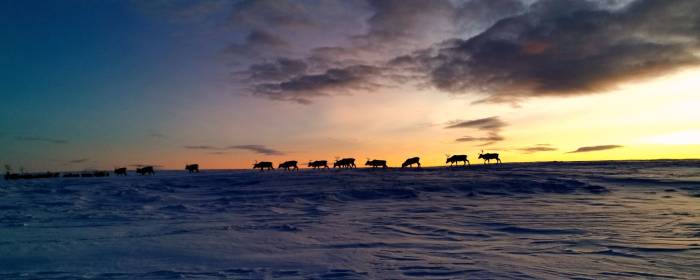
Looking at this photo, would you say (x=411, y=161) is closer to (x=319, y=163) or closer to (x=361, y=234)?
(x=319, y=163)

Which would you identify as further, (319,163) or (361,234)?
(319,163)

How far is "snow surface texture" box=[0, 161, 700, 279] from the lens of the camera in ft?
21.6

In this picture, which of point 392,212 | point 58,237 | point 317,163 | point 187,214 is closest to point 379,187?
point 392,212

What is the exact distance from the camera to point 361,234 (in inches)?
380

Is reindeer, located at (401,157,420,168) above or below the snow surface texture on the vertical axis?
above

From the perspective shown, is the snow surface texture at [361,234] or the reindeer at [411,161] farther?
the reindeer at [411,161]

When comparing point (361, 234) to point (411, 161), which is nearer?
point (361, 234)

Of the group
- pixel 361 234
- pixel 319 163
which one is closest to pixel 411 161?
pixel 319 163

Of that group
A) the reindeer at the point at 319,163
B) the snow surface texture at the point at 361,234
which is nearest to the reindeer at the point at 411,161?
the reindeer at the point at 319,163

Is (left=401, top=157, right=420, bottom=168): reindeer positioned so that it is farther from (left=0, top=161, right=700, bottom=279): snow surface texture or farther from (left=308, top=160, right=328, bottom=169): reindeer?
(left=0, top=161, right=700, bottom=279): snow surface texture

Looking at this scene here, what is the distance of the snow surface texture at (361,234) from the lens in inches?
259

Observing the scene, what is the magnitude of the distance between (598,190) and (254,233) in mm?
15645

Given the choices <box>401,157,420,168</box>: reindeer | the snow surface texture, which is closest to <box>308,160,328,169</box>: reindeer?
<box>401,157,420,168</box>: reindeer

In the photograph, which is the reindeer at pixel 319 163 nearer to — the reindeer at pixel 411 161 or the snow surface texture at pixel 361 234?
the reindeer at pixel 411 161
